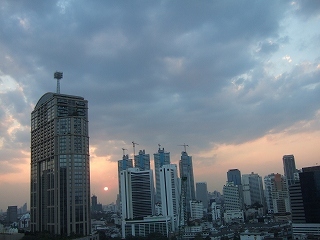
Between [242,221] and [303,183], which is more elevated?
[303,183]

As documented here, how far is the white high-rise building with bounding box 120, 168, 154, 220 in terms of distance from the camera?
76.1 m

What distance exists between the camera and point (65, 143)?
144 feet

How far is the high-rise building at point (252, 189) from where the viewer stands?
384 feet

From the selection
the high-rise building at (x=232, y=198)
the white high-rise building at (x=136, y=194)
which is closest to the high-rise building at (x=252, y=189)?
the high-rise building at (x=232, y=198)

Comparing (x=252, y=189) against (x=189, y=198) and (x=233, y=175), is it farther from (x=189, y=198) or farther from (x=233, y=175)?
(x=189, y=198)

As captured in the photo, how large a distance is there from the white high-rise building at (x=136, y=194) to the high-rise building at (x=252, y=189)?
48176 millimetres

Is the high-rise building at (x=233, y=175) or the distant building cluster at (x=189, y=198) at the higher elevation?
the high-rise building at (x=233, y=175)

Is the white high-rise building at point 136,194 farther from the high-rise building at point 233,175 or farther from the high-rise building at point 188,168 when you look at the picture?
the high-rise building at point 233,175

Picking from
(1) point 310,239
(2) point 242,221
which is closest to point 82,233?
(1) point 310,239

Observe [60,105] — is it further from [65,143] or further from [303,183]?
[303,183]

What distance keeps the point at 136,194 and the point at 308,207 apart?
40.6m

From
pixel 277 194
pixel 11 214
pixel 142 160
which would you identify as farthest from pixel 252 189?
pixel 11 214

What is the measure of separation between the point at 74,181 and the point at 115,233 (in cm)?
3218

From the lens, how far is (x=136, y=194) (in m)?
78.2
